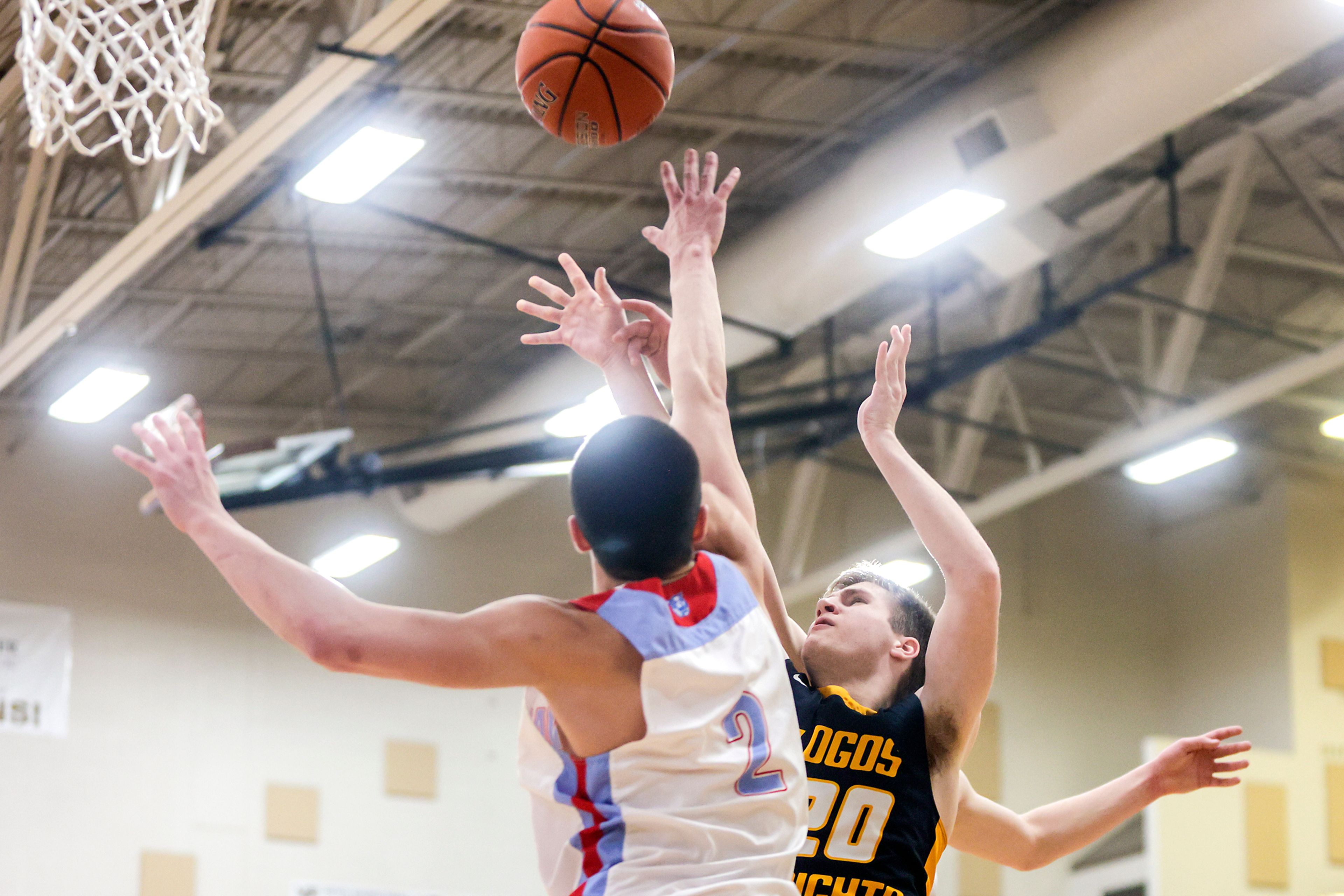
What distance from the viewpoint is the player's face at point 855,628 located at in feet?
11.8

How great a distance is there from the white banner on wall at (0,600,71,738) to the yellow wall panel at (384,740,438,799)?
8.59ft

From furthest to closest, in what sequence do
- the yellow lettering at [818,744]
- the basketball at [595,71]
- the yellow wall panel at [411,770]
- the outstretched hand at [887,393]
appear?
the yellow wall panel at [411,770], the basketball at [595,71], the outstretched hand at [887,393], the yellow lettering at [818,744]

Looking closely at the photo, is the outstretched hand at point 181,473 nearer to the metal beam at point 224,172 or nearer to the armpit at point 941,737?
→ the armpit at point 941,737

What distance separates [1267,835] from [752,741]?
12.4 m

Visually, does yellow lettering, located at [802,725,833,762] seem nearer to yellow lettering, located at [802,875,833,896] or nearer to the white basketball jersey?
yellow lettering, located at [802,875,833,896]

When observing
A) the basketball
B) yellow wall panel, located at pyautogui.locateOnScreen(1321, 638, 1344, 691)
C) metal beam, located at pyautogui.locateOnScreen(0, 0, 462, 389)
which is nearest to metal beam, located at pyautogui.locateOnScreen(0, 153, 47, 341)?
metal beam, located at pyautogui.locateOnScreen(0, 0, 462, 389)

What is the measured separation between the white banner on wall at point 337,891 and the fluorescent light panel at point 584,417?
14.0 feet

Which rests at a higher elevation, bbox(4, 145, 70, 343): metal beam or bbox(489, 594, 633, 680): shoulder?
bbox(4, 145, 70, 343): metal beam

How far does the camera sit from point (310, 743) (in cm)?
1381

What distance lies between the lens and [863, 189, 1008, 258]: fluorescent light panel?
9.20 meters

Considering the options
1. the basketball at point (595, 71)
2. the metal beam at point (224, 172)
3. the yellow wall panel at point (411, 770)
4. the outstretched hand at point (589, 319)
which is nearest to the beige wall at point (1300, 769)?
the yellow wall panel at point (411, 770)

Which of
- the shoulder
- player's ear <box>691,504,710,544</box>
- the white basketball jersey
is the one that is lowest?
the white basketball jersey

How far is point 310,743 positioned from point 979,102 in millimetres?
7919

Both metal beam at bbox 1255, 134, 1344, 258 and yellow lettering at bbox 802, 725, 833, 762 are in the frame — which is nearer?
yellow lettering at bbox 802, 725, 833, 762
